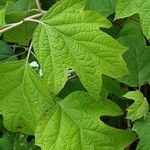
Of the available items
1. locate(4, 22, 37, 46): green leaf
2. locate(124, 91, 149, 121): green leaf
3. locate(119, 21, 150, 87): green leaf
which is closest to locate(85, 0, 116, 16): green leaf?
locate(119, 21, 150, 87): green leaf

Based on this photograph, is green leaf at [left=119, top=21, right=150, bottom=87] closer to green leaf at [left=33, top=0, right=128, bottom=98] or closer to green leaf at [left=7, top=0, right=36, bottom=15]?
green leaf at [left=33, top=0, right=128, bottom=98]

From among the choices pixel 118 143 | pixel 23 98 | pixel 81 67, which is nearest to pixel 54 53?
pixel 81 67

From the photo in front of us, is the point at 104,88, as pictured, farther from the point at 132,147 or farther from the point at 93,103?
the point at 132,147

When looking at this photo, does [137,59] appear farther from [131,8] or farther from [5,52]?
[5,52]

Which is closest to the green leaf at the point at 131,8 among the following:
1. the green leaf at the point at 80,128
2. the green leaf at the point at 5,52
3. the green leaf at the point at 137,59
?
the green leaf at the point at 137,59

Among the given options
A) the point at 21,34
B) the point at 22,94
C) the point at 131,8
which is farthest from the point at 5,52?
the point at 131,8
